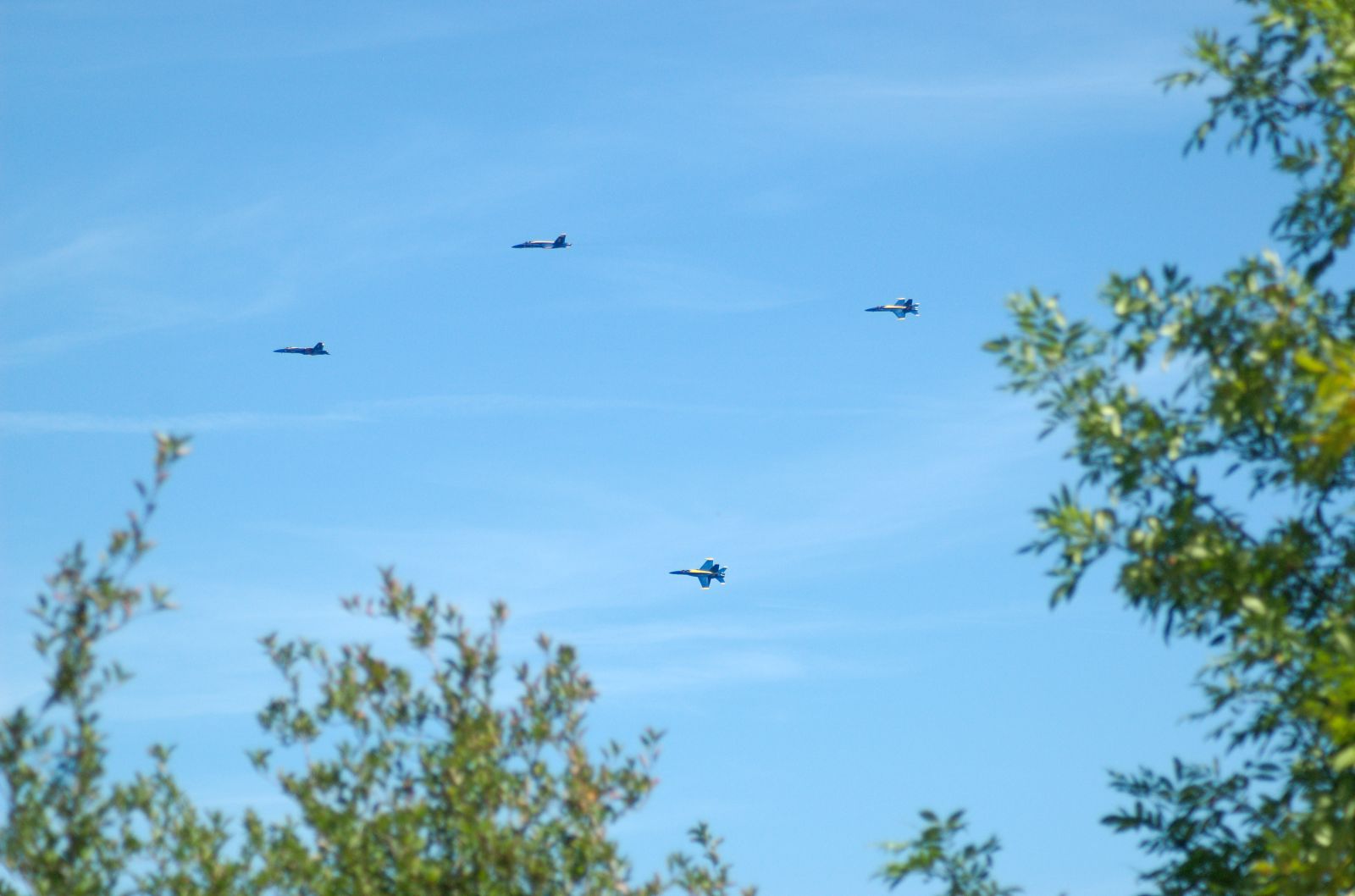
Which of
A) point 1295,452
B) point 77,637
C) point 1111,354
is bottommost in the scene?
point 77,637

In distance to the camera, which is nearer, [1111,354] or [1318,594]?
[1318,594]

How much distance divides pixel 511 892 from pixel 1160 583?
25.4ft

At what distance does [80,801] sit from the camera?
596 inches

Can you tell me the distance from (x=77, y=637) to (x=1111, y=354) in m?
11.0

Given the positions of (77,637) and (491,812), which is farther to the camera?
(491,812)

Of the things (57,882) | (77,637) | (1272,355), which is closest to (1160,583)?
(1272,355)

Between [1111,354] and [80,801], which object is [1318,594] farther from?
[80,801]

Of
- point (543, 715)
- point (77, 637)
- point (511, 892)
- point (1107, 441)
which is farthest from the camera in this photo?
point (543, 715)

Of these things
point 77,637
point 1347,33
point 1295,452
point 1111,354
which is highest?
point 1347,33

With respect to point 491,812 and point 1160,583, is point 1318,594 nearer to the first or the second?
point 1160,583

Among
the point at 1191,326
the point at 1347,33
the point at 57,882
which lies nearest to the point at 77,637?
the point at 57,882

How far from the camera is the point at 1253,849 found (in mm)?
14945

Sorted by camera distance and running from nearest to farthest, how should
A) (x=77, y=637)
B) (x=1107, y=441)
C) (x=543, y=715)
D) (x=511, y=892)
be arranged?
1. (x=77, y=637)
2. (x=1107, y=441)
3. (x=511, y=892)
4. (x=543, y=715)

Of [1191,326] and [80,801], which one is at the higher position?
[1191,326]
